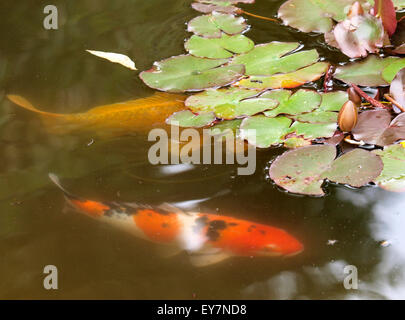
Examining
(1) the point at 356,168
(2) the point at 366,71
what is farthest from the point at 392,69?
(1) the point at 356,168

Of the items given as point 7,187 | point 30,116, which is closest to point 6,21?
point 30,116

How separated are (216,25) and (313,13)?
16.8 inches

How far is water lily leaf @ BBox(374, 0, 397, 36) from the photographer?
217cm

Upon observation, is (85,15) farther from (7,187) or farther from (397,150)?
(397,150)

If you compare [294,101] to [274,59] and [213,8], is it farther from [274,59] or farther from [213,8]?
[213,8]

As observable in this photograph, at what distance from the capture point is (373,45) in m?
2.16

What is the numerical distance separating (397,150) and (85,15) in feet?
5.64

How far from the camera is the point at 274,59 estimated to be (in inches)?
86.4

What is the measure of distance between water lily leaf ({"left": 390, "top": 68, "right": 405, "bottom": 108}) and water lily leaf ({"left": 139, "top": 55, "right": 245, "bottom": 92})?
56cm

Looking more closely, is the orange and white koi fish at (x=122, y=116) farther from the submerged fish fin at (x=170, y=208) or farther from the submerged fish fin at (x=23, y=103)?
the submerged fish fin at (x=170, y=208)

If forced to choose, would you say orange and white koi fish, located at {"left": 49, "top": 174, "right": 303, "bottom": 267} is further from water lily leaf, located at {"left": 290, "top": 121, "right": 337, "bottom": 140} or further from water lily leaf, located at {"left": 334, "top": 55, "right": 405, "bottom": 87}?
water lily leaf, located at {"left": 334, "top": 55, "right": 405, "bottom": 87}

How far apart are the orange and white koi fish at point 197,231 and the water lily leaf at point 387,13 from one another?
1.12 metres

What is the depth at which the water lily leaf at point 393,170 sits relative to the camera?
1.62 metres

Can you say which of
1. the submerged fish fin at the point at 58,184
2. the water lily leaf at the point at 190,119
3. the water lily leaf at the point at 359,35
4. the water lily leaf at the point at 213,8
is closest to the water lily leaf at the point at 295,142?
the water lily leaf at the point at 190,119
